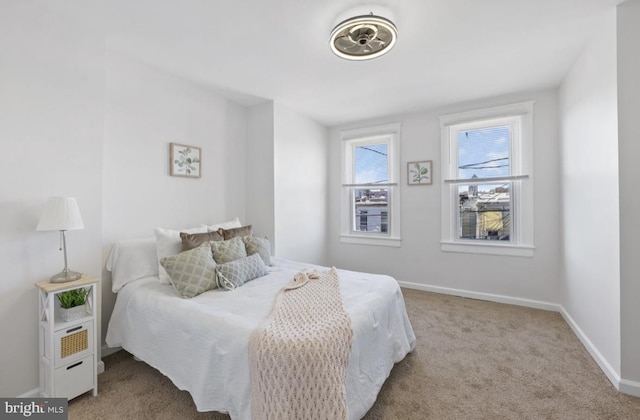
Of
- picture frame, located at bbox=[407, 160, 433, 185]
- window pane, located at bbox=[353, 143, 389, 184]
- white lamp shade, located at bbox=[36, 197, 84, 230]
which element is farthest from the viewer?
window pane, located at bbox=[353, 143, 389, 184]

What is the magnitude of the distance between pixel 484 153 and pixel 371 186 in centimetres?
152

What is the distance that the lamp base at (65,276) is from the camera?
5.68 ft

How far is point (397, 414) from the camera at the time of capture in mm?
1616

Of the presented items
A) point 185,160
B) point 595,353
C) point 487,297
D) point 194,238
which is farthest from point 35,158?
point 487,297

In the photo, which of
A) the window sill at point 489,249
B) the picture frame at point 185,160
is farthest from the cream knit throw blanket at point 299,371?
the window sill at point 489,249

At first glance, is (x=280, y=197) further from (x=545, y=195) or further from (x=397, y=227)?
(x=545, y=195)

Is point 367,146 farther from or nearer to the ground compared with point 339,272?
farther from the ground

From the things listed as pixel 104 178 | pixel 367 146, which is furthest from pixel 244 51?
pixel 367 146

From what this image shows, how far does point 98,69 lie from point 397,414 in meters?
3.10

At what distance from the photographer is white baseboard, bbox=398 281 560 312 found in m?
3.14

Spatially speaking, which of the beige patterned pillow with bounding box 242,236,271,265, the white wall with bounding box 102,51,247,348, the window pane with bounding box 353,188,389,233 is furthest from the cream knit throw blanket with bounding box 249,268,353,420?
the window pane with bounding box 353,188,389,233

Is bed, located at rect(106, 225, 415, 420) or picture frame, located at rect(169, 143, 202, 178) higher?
picture frame, located at rect(169, 143, 202, 178)

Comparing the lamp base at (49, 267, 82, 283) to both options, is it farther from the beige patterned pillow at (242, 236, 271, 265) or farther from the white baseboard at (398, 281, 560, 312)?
the white baseboard at (398, 281, 560, 312)

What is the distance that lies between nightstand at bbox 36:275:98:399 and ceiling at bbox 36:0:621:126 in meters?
1.83
